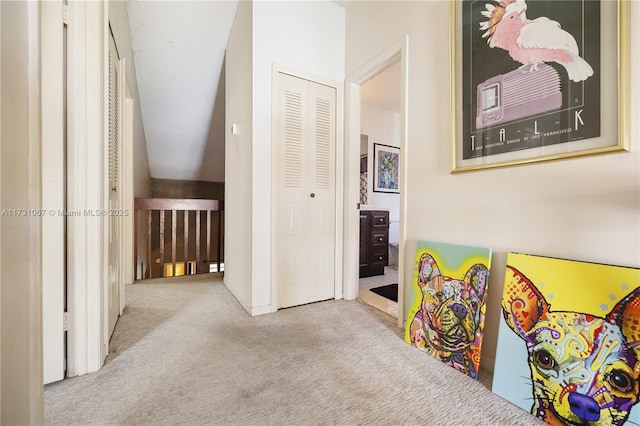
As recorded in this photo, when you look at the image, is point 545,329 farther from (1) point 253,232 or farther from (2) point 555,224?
(1) point 253,232

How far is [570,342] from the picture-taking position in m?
1.01

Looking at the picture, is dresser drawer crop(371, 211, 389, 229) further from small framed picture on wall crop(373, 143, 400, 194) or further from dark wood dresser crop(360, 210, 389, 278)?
small framed picture on wall crop(373, 143, 400, 194)

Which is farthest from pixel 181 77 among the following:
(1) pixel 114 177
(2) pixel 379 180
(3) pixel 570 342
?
(3) pixel 570 342

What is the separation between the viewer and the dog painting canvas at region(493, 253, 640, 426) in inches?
35.5

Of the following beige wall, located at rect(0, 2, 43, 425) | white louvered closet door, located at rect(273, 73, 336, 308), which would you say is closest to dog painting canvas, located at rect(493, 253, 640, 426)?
white louvered closet door, located at rect(273, 73, 336, 308)

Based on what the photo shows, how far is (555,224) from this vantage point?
1156mm

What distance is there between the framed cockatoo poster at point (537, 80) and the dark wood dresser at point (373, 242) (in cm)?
196

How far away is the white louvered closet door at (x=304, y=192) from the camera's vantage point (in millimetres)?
2201

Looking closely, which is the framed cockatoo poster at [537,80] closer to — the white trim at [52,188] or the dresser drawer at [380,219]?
the dresser drawer at [380,219]

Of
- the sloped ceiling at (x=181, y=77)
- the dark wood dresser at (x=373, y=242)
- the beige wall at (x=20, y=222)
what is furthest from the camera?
the dark wood dresser at (x=373, y=242)

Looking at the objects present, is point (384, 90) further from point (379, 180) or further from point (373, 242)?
point (373, 242)

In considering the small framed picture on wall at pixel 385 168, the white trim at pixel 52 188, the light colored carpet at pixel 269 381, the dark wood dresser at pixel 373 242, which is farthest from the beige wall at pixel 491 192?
the small framed picture on wall at pixel 385 168

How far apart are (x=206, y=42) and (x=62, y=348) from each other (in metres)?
3.11

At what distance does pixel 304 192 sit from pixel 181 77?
8.31 feet
